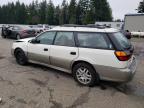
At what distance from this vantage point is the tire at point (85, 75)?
4.48 meters

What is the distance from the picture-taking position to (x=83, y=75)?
15.3 feet

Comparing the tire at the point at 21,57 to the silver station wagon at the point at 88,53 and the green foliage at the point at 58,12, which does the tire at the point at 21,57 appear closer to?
the silver station wagon at the point at 88,53

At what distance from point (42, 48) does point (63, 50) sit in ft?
3.16

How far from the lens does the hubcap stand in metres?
4.59

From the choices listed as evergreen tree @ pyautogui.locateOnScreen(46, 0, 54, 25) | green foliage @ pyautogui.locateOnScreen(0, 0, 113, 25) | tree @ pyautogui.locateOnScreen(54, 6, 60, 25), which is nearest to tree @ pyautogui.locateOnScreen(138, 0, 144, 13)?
green foliage @ pyautogui.locateOnScreen(0, 0, 113, 25)

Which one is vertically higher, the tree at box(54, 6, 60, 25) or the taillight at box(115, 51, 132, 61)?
the tree at box(54, 6, 60, 25)

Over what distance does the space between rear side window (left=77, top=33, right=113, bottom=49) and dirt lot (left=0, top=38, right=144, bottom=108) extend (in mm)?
1156

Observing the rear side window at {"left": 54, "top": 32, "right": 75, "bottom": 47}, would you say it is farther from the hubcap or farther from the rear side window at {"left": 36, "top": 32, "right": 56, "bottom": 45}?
the hubcap

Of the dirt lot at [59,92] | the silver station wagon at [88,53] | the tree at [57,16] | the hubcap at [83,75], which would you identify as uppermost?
the tree at [57,16]

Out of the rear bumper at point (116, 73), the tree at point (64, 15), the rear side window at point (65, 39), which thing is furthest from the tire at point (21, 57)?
the tree at point (64, 15)

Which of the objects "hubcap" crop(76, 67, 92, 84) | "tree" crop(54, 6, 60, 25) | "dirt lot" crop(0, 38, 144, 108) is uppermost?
"tree" crop(54, 6, 60, 25)

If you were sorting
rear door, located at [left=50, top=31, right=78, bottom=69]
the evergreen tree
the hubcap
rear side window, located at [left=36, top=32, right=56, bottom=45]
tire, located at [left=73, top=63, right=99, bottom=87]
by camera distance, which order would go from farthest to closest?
the evergreen tree → rear side window, located at [left=36, top=32, right=56, bottom=45] → rear door, located at [left=50, top=31, right=78, bottom=69] → the hubcap → tire, located at [left=73, top=63, right=99, bottom=87]

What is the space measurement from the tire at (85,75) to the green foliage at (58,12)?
50.6m

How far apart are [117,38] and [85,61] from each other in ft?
3.36
